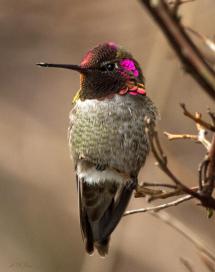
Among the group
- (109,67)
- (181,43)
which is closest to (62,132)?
(109,67)

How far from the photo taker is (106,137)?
110 inches

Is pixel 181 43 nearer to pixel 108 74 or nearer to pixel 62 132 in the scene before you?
pixel 108 74

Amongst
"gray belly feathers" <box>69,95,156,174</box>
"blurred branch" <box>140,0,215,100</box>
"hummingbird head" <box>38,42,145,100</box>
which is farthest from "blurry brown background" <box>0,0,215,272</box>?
"blurred branch" <box>140,0,215,100</box>

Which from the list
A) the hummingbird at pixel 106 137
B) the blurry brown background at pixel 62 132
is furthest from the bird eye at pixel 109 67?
the blurry brown background at pixel 62 132

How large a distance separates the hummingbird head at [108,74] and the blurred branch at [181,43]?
5.34 feet

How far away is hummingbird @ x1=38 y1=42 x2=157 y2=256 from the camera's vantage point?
2.77 m

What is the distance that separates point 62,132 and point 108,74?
2.77 m

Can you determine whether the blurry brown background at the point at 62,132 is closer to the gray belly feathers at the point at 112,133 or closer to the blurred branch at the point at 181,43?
the gray belly feathers at the point at 112,133

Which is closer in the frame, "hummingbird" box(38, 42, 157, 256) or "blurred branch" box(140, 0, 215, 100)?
"blurred branch" box(140, 0, 215, 100)

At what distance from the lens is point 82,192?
2883mm

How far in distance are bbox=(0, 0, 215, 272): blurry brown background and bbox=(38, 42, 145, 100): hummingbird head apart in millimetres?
427

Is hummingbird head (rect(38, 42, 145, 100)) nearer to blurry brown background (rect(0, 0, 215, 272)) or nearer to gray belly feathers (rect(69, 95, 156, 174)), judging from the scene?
gray belly feathers (rect(69, 95, 156, 174))

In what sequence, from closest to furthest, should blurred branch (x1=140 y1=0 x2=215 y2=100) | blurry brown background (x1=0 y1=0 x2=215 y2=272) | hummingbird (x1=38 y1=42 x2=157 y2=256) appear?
blurred branch (x1=140 y1=0 x2=215 y2=100) < hummingbird (x1=38 y1=42 x2=157 y2=256) < blurry brown background (x1=0 y1=0 x2=215 y2=272)

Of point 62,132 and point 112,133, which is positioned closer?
point 112,133
